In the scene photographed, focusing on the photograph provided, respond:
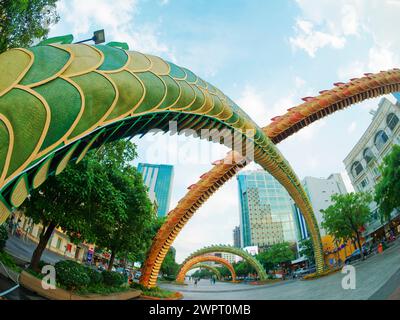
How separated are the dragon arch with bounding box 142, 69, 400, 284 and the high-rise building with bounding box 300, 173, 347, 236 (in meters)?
40.6

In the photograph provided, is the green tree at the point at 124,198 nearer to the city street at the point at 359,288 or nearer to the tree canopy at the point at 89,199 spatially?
the tree canopy at the point at 89,199

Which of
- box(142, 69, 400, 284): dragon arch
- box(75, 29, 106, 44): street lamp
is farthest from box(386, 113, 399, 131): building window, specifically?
box(75, 29, 106, 44): street lamp

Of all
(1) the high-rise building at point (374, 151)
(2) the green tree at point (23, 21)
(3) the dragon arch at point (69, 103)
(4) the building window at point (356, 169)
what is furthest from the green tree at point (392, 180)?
(2) the green tree at point (23, 21)

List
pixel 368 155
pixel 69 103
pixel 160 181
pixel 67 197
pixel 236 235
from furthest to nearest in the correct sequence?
pixel 236 235 → pixel 160 181 → pixel 368 155 → pixel 67 197 → pixel 69 103

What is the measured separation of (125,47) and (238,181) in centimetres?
13463

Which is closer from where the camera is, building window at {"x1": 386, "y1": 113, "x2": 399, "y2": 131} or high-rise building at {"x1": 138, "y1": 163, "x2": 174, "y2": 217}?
building window at {"x1": 386, "y1": 113, "x2": 399, "y2": 131}

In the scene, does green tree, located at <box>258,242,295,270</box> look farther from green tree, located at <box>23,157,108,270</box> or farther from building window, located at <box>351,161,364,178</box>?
green tree, located at <box>23,157,108,270</box>

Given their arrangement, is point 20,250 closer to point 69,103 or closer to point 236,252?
A: point 69,103

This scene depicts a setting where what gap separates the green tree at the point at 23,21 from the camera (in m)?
8.45

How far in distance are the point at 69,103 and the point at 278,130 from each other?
1235 cm

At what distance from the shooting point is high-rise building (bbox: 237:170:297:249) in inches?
4269

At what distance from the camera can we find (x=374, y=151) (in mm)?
22719

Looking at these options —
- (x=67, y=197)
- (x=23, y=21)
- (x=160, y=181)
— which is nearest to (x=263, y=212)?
(x=160, y=181)
